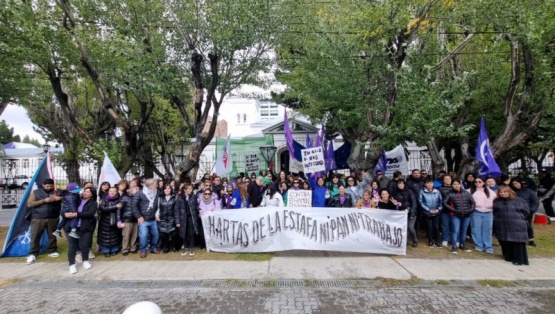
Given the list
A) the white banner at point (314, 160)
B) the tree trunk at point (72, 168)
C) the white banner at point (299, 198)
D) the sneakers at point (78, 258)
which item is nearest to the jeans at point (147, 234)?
the sneakers at point (78, 258)

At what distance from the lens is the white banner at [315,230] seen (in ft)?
22.5

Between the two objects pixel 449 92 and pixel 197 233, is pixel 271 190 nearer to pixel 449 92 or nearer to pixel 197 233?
pixel 197 233

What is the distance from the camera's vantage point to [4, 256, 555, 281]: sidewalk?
565cm

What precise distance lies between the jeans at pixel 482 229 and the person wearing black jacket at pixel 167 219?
655 centimetres

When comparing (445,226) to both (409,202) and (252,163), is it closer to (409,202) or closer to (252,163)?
(409,202)

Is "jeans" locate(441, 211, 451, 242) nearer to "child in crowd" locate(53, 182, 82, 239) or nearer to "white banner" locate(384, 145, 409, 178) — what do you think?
"white banner" locate(384, 145, 409, 178)

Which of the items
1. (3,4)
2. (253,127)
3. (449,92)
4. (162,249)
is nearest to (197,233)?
(162,249)

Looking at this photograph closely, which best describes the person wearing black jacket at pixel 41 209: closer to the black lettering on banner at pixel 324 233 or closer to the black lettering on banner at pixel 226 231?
the black lettering on banner at pixel 226 231

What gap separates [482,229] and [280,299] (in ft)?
16.6

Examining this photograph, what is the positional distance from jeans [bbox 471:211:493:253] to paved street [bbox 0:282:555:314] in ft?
6.51

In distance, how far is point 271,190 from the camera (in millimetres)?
8305

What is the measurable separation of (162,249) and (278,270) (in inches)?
116

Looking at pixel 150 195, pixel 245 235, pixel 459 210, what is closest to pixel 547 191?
pixel 459 210

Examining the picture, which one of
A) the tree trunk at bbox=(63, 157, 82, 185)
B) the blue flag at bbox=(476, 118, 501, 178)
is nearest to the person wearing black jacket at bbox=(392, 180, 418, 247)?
the blue flag at bbox=(476, 118, 501, 178)
